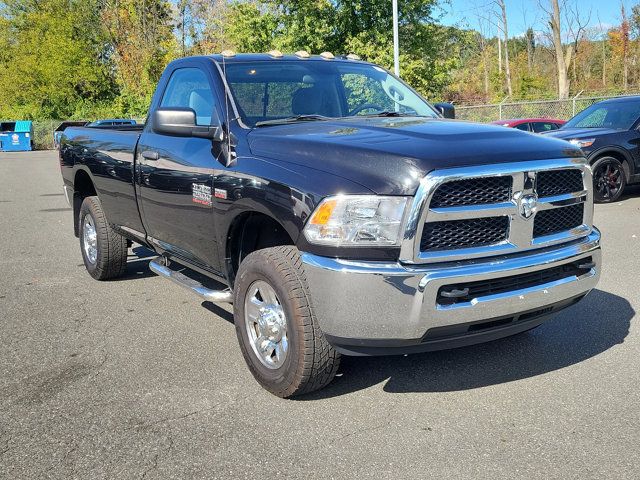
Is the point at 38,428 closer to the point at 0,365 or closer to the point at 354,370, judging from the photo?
the point at 0,365

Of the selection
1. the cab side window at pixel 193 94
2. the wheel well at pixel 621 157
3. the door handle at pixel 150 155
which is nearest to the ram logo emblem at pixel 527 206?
the cab side window at pixel 193 94

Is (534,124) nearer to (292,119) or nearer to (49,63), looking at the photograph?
(292,119)

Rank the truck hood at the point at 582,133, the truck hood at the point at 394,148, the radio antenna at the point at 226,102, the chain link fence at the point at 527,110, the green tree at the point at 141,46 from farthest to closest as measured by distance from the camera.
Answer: the green tree at the point at 141,46 → the chain link fence at the point at 527,110 → the truck hood at the point at 582,133 → the radio antenna at the point at 226,102 → the truck hood at the point at 394,148

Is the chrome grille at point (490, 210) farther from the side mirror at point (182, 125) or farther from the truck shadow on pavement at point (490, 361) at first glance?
the side mirror at point (182, 125)

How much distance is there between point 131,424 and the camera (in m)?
3.46

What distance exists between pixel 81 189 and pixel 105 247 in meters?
1.02

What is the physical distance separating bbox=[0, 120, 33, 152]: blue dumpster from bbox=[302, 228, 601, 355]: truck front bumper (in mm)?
43927

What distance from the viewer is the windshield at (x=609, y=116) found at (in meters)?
11.5

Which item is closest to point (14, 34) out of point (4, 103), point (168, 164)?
point (4, 103)

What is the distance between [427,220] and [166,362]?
2.15m

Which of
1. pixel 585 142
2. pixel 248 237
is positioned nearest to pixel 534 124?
pixel 585 142

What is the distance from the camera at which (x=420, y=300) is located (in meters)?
3.08

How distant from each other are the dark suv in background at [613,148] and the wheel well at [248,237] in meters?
8.26

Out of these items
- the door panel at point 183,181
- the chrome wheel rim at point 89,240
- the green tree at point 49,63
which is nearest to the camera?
the door panel at point 183,181
